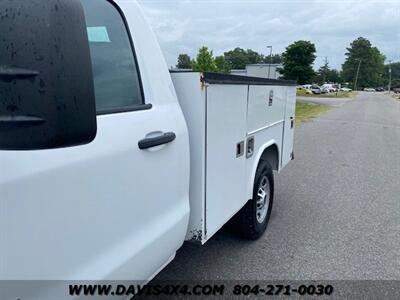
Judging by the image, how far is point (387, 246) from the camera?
3.79 metres

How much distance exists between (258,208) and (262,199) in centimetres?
11

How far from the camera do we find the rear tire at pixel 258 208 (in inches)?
140

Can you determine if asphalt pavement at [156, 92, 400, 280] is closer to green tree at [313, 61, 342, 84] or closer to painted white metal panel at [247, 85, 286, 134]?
painted white metal panel at [247, 85, 286, 134]

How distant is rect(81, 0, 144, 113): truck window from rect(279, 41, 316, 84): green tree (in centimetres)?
5310

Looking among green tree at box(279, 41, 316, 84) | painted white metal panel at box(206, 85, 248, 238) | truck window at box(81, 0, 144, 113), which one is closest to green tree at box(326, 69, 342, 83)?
green tree at box(279, 41, 316, 84)

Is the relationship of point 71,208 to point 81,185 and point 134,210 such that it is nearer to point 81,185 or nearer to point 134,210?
point 81,185

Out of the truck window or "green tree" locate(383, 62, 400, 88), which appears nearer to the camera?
the truck window

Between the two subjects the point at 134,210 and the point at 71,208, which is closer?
the point at 71,208

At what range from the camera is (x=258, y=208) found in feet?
12.8

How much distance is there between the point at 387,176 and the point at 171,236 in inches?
226

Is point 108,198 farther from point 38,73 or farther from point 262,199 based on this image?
point 262,199

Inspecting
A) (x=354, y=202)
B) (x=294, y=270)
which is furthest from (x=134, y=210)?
(x=354, y=202)

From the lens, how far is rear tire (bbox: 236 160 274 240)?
355cm

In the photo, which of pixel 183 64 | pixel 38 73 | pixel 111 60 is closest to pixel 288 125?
pixel 111 60
